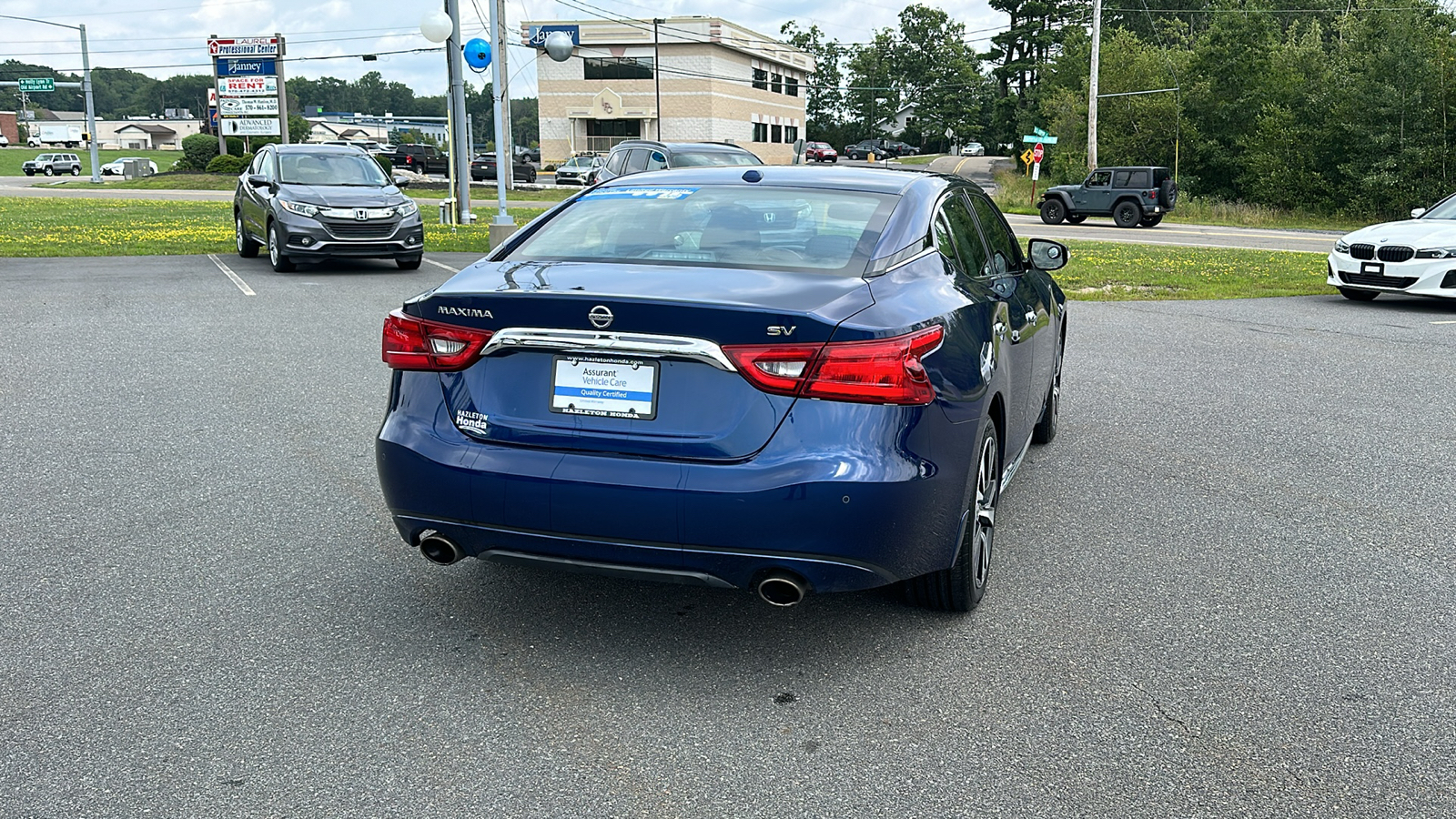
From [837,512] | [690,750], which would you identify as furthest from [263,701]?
[837,512]

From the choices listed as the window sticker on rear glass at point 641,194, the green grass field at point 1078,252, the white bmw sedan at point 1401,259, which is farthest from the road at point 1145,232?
the window sticker on rear glass at point 641,194

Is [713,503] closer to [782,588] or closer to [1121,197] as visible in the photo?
[782,588]

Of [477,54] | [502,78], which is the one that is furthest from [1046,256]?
[502,78]

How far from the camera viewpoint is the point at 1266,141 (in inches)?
1625

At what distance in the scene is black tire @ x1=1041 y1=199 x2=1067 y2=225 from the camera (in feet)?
116

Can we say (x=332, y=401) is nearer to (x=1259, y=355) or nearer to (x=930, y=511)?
(x=930, y=511)

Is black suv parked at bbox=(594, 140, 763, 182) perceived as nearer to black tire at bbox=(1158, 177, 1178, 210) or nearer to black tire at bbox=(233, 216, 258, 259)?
black tire at bbox=(233, 216, 258, 259)

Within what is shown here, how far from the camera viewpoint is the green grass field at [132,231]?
19.7 m

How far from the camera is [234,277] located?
15711 mm

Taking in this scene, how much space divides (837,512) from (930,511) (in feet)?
1.25

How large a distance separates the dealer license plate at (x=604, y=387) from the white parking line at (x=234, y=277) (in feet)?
37.2

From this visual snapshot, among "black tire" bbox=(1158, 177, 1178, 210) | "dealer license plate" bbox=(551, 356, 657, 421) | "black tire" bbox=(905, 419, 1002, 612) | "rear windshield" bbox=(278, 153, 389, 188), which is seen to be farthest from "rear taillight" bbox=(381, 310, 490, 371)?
"black tire" bbox=(1158, 177, 1178, 210)

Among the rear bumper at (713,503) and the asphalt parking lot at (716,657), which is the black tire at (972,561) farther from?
the rear bumper at (713,503)

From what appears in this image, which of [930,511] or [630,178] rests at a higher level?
[630,178]
